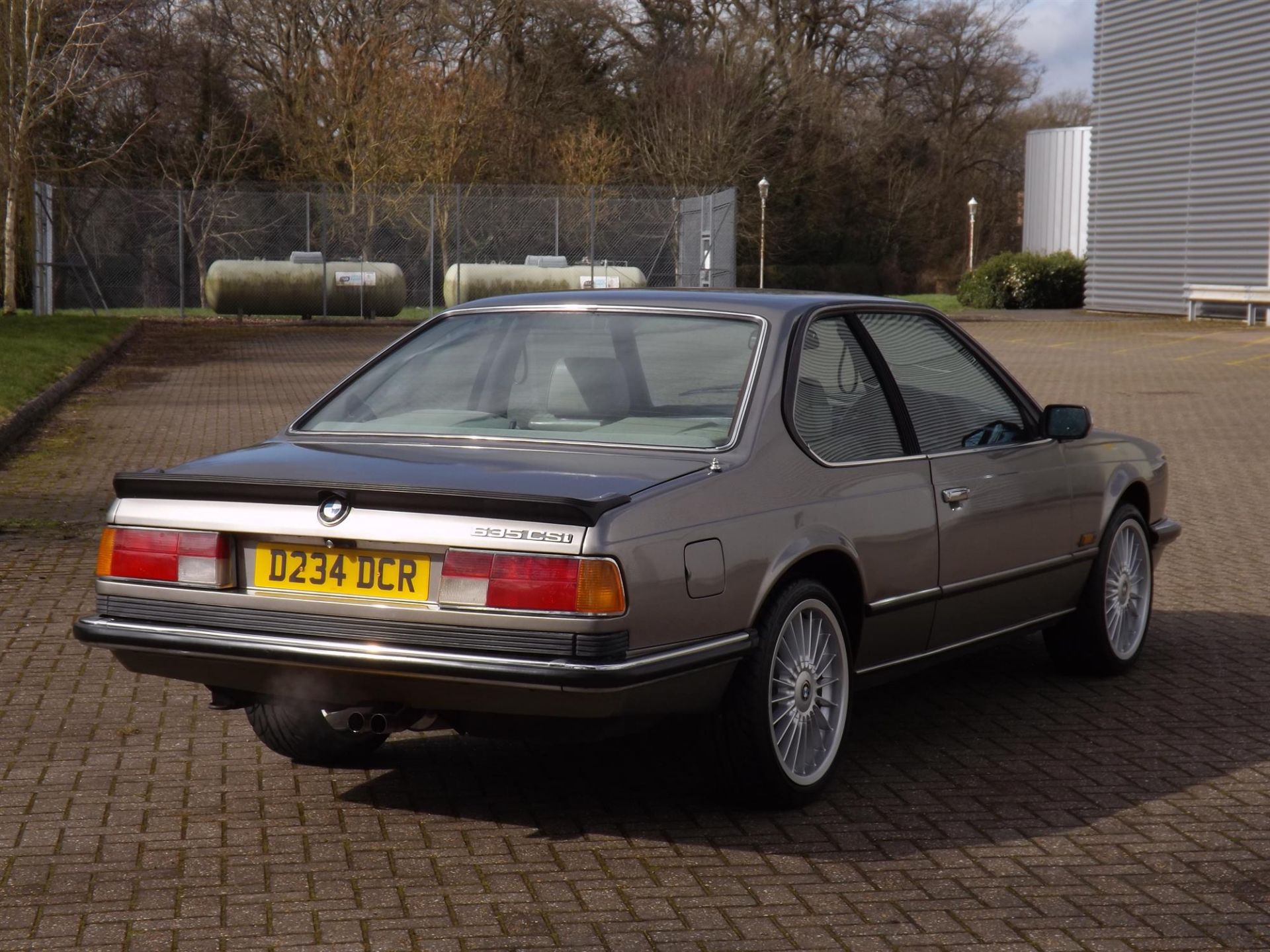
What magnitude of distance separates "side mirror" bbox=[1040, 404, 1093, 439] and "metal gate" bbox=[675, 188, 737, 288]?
113 ft

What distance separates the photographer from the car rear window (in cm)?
→ 500

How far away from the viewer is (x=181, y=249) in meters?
36.9

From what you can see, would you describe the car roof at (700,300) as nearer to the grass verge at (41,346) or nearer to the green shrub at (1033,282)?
the grass verge at (41,346)

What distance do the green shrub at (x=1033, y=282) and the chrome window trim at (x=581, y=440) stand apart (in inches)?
1623

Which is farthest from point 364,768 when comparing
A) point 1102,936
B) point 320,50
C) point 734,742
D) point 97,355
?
point 320,50

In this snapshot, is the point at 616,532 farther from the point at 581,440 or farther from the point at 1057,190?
the point at 1057,190

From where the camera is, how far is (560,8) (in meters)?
57.4

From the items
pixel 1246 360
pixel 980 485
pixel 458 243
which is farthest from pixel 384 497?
pixel 458 243

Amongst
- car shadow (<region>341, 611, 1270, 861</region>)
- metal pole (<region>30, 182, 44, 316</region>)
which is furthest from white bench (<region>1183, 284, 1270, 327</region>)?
car shadow (<region>341, 611, 1270, 861</region>)

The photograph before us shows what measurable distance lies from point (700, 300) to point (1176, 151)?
35.0 m

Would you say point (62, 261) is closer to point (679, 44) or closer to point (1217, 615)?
point (679, 44)

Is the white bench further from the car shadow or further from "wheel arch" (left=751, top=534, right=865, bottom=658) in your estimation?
"wheel arch" (left=751, top=534, right=865, bottom=658)

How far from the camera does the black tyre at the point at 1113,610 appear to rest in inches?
253

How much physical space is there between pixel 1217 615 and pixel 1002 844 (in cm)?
374
